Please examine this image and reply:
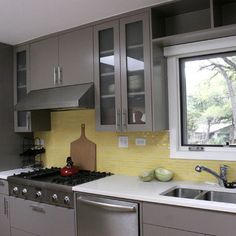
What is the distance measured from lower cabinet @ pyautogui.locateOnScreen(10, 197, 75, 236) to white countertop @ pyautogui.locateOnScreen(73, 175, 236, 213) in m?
0.30

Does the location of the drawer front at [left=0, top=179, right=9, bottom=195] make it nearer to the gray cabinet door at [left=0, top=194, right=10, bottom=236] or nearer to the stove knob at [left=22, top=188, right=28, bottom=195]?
the gray cabinet door at [left=0, top=194, right=10, bottom=236]

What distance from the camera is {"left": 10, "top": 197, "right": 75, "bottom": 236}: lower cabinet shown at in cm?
238

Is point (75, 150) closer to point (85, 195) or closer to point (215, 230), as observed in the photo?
point (85, 195)

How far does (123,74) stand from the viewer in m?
2.49

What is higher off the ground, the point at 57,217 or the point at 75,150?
the point at 75,150

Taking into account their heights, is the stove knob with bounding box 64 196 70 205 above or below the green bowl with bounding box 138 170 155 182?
below

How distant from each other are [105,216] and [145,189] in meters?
0.37

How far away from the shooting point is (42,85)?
3.05 meters

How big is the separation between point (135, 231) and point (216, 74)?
1.47 metres

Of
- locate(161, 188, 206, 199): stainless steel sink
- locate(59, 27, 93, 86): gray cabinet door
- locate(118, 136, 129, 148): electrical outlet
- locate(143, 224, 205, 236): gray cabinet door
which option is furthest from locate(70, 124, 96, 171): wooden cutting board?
locate(143, 224, 205, 236): gray cabinet door

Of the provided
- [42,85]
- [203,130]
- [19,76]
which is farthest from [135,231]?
[19,76]

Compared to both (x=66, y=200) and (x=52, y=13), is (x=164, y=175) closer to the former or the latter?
(x=66, y=200)

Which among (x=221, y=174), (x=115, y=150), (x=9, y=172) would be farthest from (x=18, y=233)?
(x=221, y=174)

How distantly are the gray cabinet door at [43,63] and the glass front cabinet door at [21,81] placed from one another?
110 millimetres
